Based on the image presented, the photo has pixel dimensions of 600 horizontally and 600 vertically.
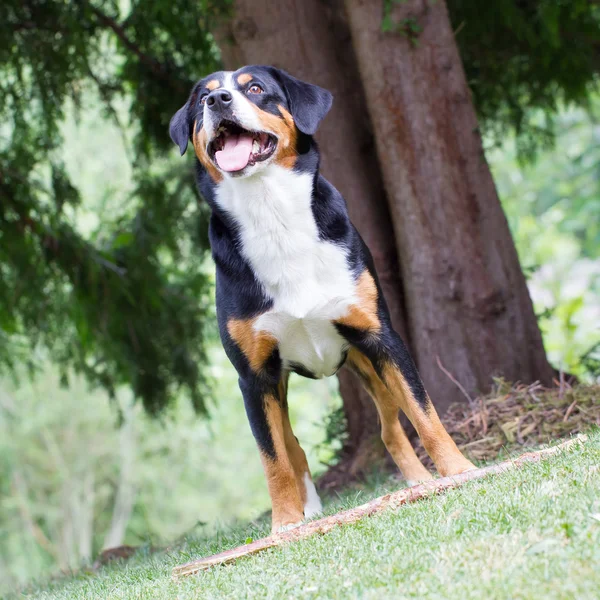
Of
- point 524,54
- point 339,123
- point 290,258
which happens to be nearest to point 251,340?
point 290,258

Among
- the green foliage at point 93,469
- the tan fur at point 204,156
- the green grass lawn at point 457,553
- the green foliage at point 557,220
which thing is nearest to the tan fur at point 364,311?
the tan fur at point 204,156

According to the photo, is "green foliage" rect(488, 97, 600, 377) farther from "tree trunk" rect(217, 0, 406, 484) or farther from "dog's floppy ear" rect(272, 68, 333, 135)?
"dog's floppy ear" rect(272, 68, 333, 135)

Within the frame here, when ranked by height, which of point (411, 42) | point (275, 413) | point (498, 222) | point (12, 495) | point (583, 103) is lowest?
point (12, 495)

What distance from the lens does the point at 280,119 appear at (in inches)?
167

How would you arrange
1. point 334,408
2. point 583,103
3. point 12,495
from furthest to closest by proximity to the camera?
point 12,495 → point 583,103 → point 334,408

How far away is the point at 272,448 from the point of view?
4289 mm

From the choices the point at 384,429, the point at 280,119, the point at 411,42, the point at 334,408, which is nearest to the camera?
the point at 280,119

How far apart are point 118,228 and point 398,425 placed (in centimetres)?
399

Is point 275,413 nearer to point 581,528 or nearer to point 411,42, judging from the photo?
point 581,528

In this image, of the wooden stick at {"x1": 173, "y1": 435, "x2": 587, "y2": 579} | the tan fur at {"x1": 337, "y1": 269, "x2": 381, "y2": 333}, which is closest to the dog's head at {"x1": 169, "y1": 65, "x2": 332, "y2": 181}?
the tan fur at {"x1": 337, "y1": 269, "x2": 381, "y2": 333}

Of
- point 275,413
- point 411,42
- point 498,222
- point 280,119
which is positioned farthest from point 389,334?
point 411,42

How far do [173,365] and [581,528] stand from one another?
211 inches

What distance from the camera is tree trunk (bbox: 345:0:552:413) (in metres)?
5.55

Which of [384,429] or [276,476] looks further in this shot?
[384,429]
